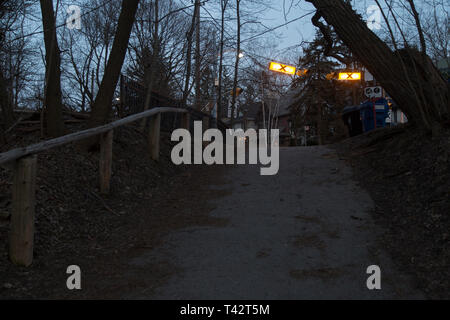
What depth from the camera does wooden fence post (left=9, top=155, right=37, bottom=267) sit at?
3845 millimetres

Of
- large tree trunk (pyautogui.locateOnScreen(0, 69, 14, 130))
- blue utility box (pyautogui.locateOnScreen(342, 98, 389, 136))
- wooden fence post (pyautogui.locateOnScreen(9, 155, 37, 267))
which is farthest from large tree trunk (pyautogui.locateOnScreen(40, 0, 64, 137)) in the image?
blue utility box (pyautogui.locateOnScreen(342, 98, 389, 136))

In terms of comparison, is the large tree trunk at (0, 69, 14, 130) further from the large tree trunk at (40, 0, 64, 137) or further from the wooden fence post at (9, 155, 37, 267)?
the wooden fence post at (9, 155, 37, 267)

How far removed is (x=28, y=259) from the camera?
12.9 feet

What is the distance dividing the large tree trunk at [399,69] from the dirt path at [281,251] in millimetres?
1936

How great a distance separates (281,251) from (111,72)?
4.64 metres

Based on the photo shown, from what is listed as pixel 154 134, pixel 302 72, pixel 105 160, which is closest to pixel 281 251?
pixel 105 160

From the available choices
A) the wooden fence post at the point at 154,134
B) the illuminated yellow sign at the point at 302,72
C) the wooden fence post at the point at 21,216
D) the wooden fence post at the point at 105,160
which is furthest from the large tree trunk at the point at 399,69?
the illuminated yellow sign at the point at 302,72

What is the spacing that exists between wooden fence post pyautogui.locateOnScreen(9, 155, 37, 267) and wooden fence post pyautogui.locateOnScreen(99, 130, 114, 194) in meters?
2.23

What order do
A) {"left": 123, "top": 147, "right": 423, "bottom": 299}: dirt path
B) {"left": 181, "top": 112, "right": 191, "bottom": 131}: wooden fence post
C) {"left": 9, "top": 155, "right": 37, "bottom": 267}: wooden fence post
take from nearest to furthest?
{"left": 123, "top": 147, "right": 423, "bottom": 299}: dirt path
{"left": 9, "top": 155, "right": 37, "bottom": 267}: wooden fence post
{"left": 181, "top": 112, "right": 191, "bottom": 131}: wooden fence post

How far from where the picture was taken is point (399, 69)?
8.17 meters

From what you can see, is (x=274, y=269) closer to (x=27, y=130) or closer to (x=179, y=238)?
(x=179, y=238)

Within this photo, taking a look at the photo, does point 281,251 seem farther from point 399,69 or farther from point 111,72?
point 399,69
